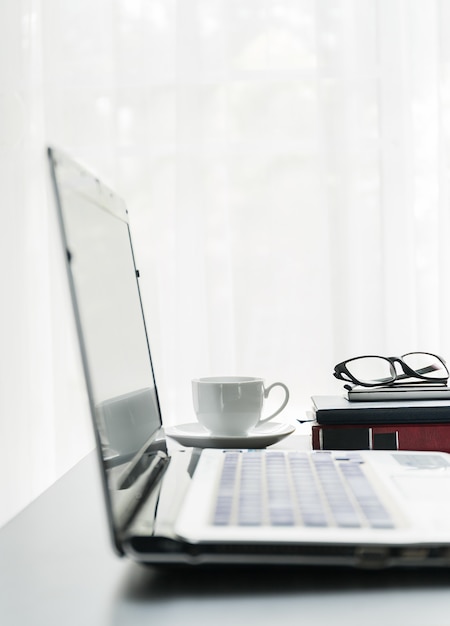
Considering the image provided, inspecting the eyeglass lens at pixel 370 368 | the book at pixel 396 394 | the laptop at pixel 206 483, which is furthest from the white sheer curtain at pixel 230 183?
the laptop at pixel 206 483

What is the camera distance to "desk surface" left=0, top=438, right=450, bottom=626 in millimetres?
383

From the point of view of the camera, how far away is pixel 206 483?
54 cm

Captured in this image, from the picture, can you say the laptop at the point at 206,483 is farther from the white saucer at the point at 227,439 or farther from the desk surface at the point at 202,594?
the white saucer at the point at 227,439

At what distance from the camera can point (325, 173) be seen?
1.79 metres

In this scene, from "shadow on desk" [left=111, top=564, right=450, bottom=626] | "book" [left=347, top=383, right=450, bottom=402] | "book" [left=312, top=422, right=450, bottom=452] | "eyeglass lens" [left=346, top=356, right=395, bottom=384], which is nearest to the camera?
"shadow on desk" [left=111, top=564, right=450, bottom=626]

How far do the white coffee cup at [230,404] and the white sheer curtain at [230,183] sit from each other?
2.89 ft

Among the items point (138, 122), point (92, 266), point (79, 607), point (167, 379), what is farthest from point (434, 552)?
point (138, 122)

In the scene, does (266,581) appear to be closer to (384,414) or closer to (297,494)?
(297,494)

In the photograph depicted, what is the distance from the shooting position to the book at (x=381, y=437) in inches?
32.5

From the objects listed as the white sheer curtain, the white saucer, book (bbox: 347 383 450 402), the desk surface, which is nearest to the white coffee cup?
the white saucer

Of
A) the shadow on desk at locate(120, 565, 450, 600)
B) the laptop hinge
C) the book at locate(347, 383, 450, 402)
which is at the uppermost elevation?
the laptop hinge

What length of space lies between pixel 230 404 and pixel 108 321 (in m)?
0.34

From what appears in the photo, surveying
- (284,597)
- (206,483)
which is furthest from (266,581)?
(206,483)

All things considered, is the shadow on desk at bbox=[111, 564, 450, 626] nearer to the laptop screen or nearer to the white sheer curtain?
the laptop screen
